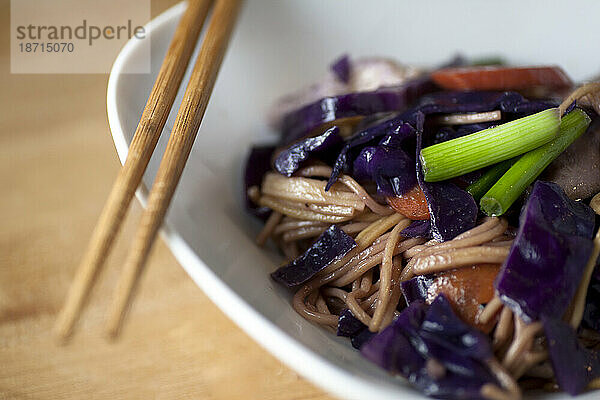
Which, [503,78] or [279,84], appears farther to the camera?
[279,84]

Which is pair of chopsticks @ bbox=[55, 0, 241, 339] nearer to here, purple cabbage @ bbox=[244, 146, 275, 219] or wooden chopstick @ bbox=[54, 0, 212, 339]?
wooden chopstick @ bbox=[54, 0, 212, 339]

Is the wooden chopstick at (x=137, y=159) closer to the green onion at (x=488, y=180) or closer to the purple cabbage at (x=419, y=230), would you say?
the purple cabbage at (x=419, y=230)

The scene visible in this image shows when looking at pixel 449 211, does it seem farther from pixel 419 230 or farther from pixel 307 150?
pixel 307 150

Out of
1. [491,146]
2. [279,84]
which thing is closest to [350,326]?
[491,146]

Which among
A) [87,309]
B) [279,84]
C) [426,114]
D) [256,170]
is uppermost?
[426,114]

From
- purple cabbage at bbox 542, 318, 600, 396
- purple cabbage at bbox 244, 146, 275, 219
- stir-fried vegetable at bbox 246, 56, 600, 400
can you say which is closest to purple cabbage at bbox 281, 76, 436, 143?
stir-fried vegetable at bbox 246, 56, 600, 400

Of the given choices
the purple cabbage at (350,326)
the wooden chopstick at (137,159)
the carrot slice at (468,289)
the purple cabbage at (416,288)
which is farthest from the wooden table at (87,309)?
the carrot slice at (468,289)

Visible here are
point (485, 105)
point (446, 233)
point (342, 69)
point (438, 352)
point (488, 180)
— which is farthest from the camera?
point (342, 69)

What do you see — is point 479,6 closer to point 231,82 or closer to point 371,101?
point 371,101
